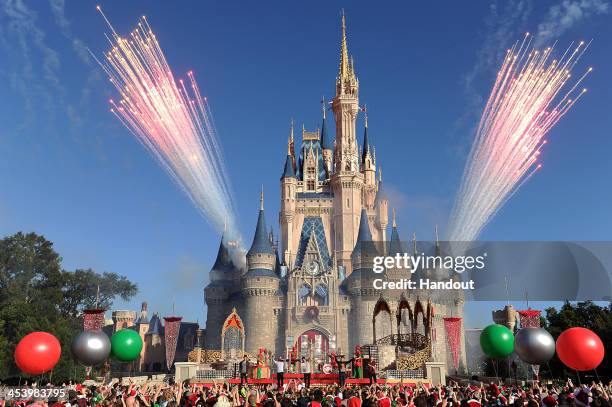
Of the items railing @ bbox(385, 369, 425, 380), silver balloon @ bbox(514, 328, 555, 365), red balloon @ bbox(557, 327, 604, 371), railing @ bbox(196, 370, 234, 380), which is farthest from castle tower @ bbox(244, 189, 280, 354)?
red balloon @ bbox(557, 327, 604, 371)

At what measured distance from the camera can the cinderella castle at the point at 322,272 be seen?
5525 cm

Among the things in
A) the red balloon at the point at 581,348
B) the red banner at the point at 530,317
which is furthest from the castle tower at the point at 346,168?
the red balloon at the point at 581,348

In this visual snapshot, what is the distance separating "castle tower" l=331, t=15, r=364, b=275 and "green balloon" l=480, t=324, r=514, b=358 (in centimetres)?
4595

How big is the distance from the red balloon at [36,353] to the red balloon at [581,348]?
15.3 meters

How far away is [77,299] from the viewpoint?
212 ft

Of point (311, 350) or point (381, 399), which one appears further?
point (311, 350)

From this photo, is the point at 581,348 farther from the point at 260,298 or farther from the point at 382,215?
the point at 382,215

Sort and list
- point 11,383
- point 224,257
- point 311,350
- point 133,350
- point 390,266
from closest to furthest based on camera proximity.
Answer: point 133,350, point 11,383, point 311,350, point 390,266, point 224,257

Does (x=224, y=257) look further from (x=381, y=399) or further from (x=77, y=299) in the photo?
(x=381, y=399)

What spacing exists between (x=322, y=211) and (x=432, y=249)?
14.3 metres

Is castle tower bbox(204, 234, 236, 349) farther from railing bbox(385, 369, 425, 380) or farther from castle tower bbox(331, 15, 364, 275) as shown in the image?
railing bbox(385, 369, 425, 380)

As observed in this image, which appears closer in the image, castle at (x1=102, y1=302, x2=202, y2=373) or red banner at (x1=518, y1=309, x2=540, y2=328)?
red banner at (x1=518, y1=309, x2=540, y2=328)

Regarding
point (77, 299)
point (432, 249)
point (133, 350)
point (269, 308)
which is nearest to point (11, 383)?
point (77, 299)

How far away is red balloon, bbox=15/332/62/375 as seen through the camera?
17.3 m
